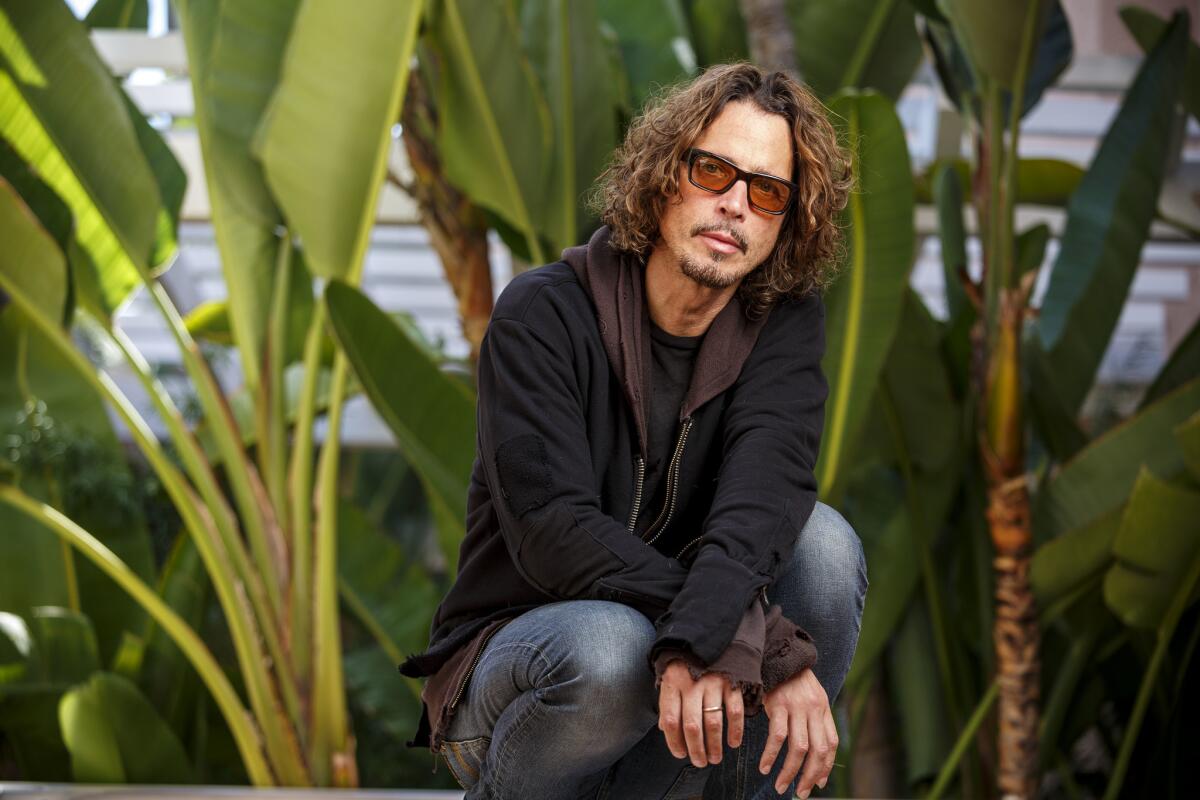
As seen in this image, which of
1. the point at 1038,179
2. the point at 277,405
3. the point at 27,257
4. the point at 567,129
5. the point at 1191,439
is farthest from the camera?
the point at 1038,179

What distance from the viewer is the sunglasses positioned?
48.9 inches

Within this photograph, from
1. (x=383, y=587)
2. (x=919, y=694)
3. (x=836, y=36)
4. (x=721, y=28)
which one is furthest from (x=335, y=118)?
(x=919, y=694)

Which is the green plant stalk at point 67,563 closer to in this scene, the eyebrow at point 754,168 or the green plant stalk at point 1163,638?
the eyebrow at point 754,168

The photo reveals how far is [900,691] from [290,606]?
148cm

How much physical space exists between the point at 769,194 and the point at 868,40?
169 centimetres

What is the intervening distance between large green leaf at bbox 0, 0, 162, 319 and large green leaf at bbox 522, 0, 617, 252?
833mm

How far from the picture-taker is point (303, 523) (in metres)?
2.65

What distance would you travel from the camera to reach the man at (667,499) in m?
1.11

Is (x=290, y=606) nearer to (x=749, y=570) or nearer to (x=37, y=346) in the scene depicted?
(x=37, y=346)

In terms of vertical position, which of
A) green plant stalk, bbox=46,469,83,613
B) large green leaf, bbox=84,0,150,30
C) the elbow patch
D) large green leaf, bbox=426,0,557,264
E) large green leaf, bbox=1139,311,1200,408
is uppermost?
large green leaf, bbox=84,0,150,30

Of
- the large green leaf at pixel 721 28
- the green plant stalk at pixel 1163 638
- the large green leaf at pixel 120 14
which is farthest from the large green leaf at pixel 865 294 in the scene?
the large green leaf at pixel 120 14

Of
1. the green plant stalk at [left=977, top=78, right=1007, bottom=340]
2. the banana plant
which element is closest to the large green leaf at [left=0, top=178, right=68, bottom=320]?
the banana plant

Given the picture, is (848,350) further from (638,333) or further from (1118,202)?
(638,333)

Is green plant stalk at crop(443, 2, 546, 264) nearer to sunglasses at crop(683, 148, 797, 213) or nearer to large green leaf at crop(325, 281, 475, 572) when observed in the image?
large green leaf at crop(325, 281, 475, 572)
